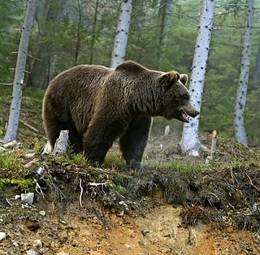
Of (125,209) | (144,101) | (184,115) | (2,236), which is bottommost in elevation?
(2,236)

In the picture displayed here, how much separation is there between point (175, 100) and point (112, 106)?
0.92 meters

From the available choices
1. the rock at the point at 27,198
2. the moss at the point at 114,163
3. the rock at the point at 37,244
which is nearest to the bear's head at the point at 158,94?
the moss at the point at 114,163

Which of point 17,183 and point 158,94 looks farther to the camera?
point 158,94

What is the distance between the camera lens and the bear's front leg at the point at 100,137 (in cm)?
662

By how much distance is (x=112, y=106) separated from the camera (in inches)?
265

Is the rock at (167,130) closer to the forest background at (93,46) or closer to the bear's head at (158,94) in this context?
the forest background at (93,46)

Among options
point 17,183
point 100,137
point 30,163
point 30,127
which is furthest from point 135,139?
point 30,127

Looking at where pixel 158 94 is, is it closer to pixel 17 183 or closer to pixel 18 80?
pixel 17 183

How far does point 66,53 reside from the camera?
16188mm

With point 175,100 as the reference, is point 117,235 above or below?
below

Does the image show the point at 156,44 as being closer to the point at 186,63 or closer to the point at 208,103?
the point at 208,103

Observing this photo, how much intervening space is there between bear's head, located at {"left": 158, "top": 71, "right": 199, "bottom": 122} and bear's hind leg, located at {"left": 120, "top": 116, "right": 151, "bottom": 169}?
0.33 m

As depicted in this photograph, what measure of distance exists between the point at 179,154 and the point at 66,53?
5.50m

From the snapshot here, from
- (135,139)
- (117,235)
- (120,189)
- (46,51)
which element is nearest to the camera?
(117,235)
